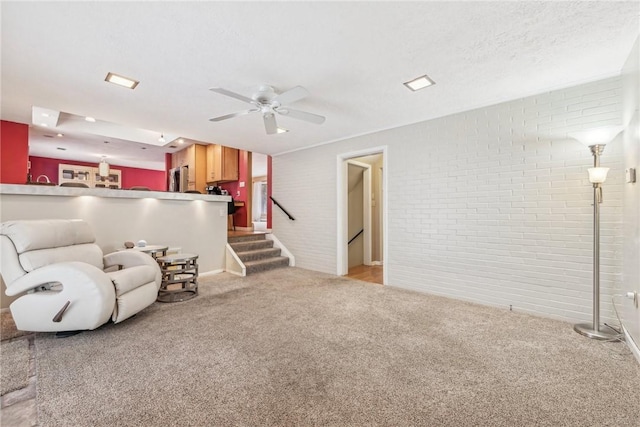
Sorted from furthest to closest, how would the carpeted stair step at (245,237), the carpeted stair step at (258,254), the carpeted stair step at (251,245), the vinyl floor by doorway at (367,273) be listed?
the carpeted stair step at (245,237) < the carpeted stair step at (251,245) < the carpeted stair step at (258,254) < the vinyl floor by doorway at (367,273)

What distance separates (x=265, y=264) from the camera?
510 cm

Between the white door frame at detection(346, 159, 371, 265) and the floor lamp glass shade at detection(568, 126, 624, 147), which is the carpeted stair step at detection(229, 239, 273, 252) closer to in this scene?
the white door frame at detection(346, 159, 371, 265)

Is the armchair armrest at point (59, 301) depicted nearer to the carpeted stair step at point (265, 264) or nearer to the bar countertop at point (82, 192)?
the bar countertop at point (82, 192)

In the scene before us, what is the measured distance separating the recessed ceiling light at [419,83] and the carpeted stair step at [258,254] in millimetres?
3943

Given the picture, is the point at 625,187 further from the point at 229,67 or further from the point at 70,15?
the point at 70,15

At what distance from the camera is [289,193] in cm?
563

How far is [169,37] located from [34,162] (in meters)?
9.26

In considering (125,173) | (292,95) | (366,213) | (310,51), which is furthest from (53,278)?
(125,173)

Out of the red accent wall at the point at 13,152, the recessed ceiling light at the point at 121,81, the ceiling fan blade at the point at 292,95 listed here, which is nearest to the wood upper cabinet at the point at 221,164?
the red accent wall at the point at 13,152

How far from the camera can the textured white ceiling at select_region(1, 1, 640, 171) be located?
1757 mm

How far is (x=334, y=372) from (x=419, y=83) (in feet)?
8.98

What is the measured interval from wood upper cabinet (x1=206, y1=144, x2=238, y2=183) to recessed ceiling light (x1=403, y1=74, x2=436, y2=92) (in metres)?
5.31

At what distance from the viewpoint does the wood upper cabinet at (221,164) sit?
6.87m

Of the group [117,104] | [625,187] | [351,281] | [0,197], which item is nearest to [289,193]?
[351,281]
